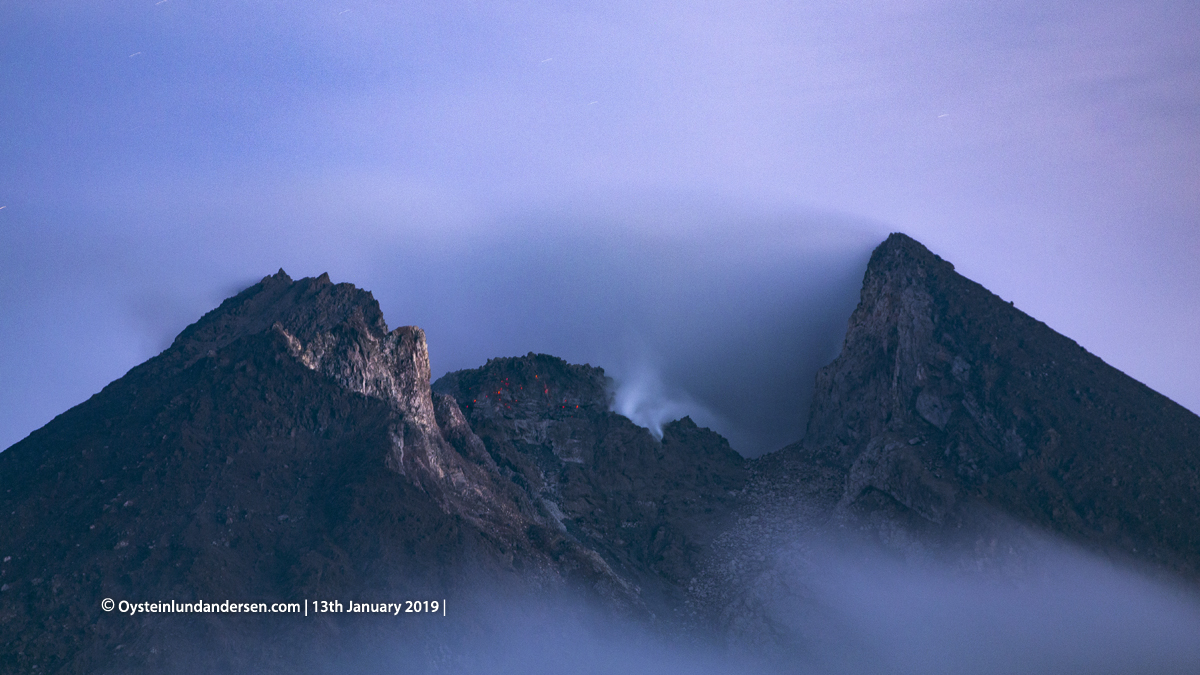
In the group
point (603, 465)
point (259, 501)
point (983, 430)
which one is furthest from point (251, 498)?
point (983, 430)

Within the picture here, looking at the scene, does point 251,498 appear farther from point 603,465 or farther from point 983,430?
point 983,430

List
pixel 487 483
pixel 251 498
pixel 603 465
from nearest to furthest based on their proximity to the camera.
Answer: pixel 251 498
pixel 487 483
pixel 603 465

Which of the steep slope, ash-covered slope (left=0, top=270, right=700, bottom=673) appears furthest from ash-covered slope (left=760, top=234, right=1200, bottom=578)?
the steep slope

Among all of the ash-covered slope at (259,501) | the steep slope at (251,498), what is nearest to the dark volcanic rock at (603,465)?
the ash-covered slope at (259,501)

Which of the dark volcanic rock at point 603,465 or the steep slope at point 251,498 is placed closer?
the steep slope at point 251,498

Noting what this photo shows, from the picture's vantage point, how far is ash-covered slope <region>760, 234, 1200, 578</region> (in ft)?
428

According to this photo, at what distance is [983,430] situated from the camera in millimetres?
145375

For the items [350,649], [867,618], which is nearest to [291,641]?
[350,649]

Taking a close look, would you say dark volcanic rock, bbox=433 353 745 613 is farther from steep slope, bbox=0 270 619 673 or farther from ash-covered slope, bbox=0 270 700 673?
steep slope, bbox=0 270 619 673

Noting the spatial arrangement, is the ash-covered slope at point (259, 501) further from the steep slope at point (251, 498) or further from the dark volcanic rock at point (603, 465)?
the dark volcanic rock at point (603, 465)

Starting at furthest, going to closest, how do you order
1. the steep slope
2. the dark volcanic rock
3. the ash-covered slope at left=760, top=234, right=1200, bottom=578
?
the dark volcanic rock → the ash-covered slope at left=760, top=234, right=1200, bottom=578 → the steep slope

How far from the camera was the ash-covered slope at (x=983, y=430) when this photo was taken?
428 feet

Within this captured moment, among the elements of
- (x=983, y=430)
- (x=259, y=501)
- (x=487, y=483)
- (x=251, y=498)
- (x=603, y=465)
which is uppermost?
(x=603, y=465)

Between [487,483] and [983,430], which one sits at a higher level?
[983,430]
